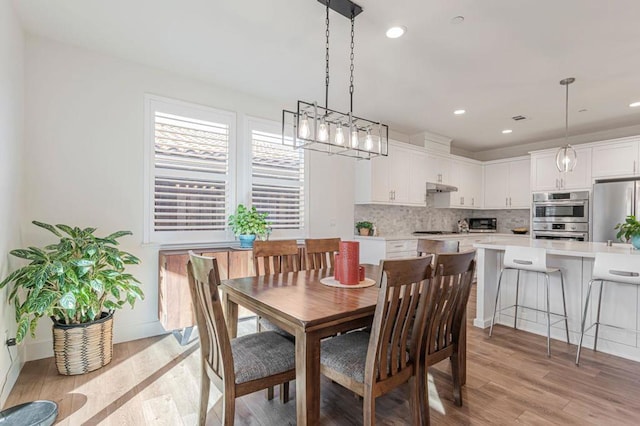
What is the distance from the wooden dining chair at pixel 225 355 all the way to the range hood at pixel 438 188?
4595mm

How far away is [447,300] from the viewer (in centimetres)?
184

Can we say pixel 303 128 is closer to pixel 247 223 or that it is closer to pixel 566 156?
pixel 247 223

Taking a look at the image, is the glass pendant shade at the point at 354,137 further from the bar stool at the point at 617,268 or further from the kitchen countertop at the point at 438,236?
the kitchen countertop at the point at 438,236

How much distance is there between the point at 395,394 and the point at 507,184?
5438 millimetres

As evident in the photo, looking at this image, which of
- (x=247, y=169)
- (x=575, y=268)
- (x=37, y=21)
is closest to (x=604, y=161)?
(x=575, y=268)

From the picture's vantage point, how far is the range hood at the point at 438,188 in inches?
226

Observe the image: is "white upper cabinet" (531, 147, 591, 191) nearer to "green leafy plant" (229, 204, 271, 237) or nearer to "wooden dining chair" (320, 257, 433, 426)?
"green leafy plant" (229, 204, 271, 237)

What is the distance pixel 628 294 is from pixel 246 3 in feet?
12.5

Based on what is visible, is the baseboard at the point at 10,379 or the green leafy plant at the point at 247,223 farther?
the green leafy plant at the point at 247,223

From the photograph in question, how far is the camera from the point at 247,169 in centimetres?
386

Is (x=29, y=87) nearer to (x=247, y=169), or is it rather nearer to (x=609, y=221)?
(x=247, y=169)

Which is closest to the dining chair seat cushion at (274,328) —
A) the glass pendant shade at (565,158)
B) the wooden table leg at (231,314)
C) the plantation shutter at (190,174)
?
the wooden table leg at (231,314)

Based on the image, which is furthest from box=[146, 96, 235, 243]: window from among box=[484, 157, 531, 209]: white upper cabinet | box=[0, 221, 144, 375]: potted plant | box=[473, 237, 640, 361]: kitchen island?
box=[484, 157, 531, 209]: white upper cabinet

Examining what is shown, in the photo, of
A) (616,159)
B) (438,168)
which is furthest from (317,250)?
(616,159)
